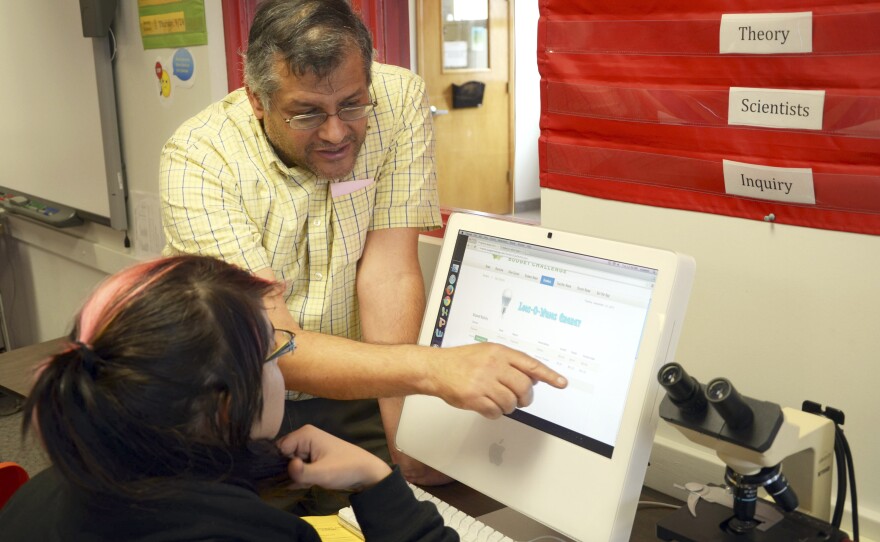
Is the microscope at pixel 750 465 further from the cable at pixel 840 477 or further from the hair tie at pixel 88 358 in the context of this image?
the hair tie at pixel 88 358

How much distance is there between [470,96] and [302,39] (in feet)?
10.7

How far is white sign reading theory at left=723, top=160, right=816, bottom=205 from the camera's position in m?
1.28

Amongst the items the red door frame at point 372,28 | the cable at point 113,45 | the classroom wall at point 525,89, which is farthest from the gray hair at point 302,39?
the classroom wall at point 525,89

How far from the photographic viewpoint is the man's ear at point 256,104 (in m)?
1.49

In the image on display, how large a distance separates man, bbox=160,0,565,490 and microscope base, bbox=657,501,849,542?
230 millimetres

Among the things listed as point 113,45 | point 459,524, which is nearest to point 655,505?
point 459,524

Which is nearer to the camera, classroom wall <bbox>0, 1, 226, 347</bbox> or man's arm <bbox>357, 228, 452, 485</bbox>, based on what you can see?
man's arm <bbox>357, 228, 452, 485</bbox>

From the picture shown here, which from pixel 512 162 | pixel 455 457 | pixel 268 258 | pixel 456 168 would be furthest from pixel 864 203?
pixel 512 162

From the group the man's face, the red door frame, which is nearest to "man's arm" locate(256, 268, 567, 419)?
the man's face

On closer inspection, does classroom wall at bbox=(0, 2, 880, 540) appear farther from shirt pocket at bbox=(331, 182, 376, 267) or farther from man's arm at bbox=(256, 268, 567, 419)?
man's arm at bbox=(256, 268, 567, 419)

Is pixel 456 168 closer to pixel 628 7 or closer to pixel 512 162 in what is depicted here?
pixel 512 162

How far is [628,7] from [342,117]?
526 mm

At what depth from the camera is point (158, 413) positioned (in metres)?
0.80

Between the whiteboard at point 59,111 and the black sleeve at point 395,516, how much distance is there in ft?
7.70
